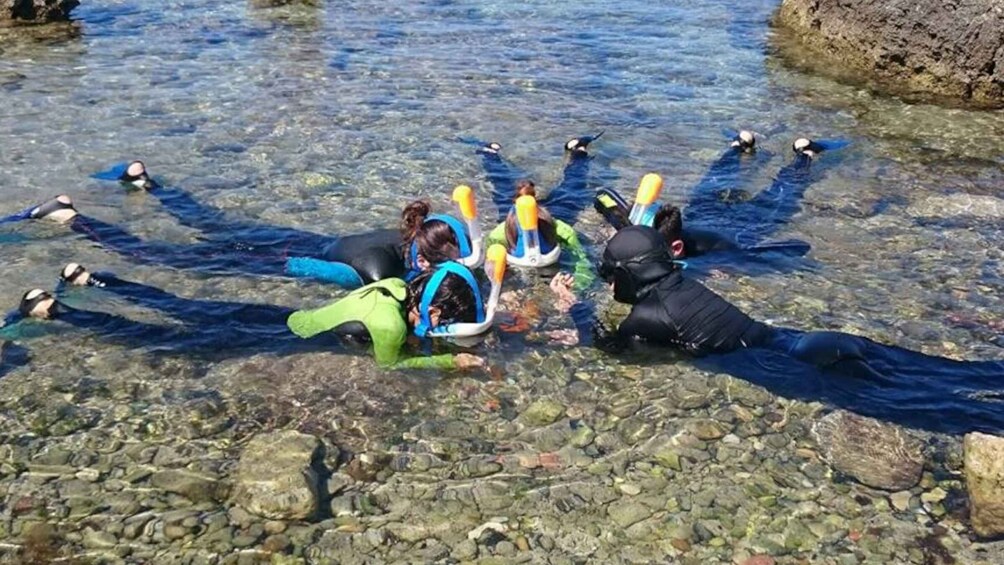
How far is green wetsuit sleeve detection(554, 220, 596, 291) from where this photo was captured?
7.63 m

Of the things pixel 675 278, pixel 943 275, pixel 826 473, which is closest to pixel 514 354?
pixel 675 278

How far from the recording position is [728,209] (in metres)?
9.34

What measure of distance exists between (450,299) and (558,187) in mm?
3810

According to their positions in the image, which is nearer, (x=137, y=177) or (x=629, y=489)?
(x=629, y=489)

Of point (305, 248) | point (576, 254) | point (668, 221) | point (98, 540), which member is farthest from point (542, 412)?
point (305, 248)

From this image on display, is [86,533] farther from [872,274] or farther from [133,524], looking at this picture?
[872,274]

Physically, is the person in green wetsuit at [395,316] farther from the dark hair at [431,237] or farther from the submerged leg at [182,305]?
the dark hair at [431,237]

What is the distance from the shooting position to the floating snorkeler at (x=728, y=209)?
7.73m

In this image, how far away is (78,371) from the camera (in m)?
6.05

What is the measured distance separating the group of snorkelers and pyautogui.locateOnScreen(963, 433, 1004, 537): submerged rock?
1156 millimetres

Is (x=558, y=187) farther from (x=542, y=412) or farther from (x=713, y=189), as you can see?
(x=542, y=412)

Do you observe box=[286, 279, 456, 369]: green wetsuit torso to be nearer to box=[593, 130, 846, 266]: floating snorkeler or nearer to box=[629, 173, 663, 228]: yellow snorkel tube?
box=[629, 173, 663, 228]: yellow snorkel tube

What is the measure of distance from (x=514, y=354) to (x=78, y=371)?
3.10 m

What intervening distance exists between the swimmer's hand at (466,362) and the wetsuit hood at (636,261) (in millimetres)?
1222
